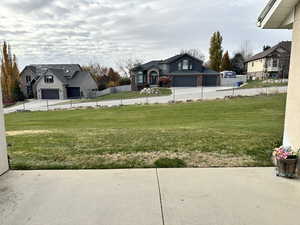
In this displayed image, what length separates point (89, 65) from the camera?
49.9 metres

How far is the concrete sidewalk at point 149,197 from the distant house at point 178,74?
34362 mm

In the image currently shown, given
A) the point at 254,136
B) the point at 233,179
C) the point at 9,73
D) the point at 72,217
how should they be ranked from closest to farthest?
the point at 72,217 < the point at 233,179 < the point at 254,136 < the point at 9,73

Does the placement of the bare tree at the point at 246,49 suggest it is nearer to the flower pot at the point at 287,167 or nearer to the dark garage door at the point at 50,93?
the dark garage door at the point at 50,93

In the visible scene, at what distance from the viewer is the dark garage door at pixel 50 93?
38.0m

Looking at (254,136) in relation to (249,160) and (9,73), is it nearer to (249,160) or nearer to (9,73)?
(249,160)

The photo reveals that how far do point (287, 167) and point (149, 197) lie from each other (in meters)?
2.12

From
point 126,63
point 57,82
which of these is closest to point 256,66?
point 126,63

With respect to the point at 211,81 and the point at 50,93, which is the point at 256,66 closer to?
the point at 211,81

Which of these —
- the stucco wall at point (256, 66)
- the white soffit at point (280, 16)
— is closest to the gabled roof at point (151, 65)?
the stucco wall at point (256, 66)

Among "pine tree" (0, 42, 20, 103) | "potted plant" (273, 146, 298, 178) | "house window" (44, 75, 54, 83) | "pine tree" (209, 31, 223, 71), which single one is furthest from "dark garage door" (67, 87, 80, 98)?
"potted plant" (273, 146, 298, 178)

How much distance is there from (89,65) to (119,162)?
49.5m

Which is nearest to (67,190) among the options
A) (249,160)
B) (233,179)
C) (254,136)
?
(233,179)

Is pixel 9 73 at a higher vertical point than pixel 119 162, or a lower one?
higher

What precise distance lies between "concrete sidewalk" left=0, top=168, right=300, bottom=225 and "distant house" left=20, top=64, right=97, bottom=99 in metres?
34.9
